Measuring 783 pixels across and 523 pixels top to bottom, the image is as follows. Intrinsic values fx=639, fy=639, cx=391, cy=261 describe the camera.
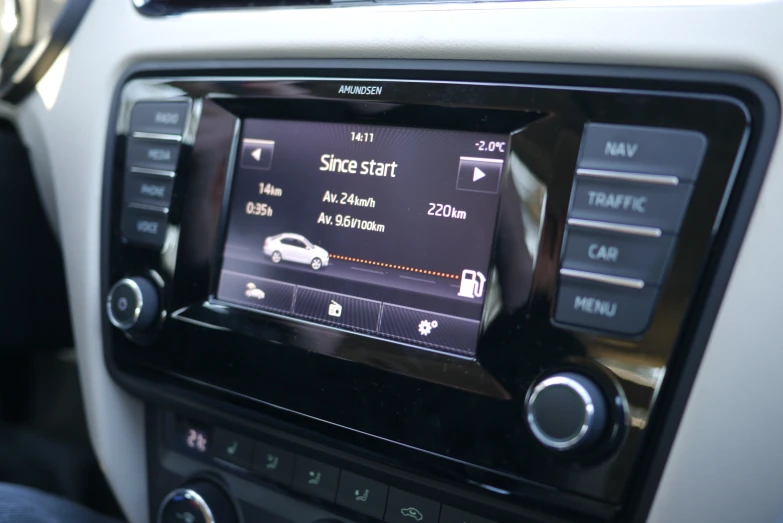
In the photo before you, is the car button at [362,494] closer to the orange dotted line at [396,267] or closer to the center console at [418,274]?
the center console at [418,274]

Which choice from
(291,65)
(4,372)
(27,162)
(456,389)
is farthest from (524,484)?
(4,372)

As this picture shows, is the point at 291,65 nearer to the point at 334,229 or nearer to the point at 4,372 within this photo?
the point at 334,229

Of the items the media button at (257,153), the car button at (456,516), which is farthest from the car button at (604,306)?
the media button at (257,153)

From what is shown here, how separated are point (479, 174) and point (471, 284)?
0.32 feet

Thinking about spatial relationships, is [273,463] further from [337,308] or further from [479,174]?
[479,174]

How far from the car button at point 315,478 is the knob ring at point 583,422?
25 cm

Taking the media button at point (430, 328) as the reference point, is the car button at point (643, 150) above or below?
above

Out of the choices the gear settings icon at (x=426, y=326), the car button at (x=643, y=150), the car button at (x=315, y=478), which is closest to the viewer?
the car button at (x=643, y=150)

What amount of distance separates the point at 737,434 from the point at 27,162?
947 mm

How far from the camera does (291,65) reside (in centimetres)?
67

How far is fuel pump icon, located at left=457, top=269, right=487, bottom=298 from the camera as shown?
1.86 feet

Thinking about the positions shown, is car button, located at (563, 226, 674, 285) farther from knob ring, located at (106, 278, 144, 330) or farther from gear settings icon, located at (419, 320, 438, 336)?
knob ring, located at (106, 278, 144, 330)

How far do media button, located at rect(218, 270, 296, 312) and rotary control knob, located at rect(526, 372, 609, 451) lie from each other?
0.28 metres

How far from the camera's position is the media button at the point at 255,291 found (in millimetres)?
669
